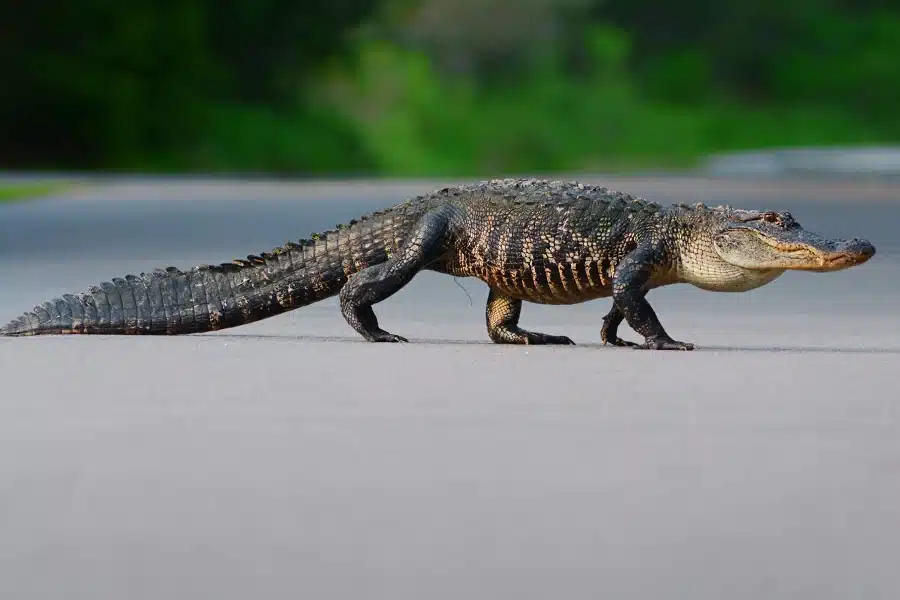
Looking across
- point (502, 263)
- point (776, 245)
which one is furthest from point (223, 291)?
point (776, 245)

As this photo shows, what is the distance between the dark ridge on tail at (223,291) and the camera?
30.8 feet

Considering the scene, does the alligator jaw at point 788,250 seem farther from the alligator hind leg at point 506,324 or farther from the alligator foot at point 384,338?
the alligator foot at point 384,338

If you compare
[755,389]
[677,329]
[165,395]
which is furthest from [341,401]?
[677,329]

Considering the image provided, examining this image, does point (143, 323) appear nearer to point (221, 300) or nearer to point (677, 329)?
point (221, 300)

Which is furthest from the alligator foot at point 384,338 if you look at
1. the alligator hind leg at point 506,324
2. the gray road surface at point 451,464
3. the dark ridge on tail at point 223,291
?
the alligator hind leg at point 506,324

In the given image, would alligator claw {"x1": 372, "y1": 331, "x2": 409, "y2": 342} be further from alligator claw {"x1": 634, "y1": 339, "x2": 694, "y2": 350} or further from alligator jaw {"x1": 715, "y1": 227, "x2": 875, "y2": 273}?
alligator jaw {"x1": 715, "y1": 227, "x2": 875, "y2": 273}

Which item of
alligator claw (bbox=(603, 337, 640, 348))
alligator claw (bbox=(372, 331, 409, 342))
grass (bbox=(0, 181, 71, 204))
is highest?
grass (bbox=(0, 181, 71, 204))

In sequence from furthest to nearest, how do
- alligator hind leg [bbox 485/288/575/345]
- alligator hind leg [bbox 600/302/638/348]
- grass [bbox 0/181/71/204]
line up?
grass [bbox 0/181/71/204]
alligator hind leg [bbox 485/288/575/345]
alligator hind leg [bbox 600/302/638/348]

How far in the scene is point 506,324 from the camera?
9602 millimetres

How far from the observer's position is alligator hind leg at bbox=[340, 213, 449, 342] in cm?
920

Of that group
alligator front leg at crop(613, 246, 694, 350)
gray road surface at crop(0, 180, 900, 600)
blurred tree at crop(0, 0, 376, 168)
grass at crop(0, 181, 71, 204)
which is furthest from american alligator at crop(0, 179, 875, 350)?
blurred tree at crop(0, 0, 376, 168)

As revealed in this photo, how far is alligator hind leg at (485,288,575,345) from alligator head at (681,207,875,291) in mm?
953

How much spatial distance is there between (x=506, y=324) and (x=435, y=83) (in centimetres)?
4931

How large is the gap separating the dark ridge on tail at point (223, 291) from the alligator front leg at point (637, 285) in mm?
1257
